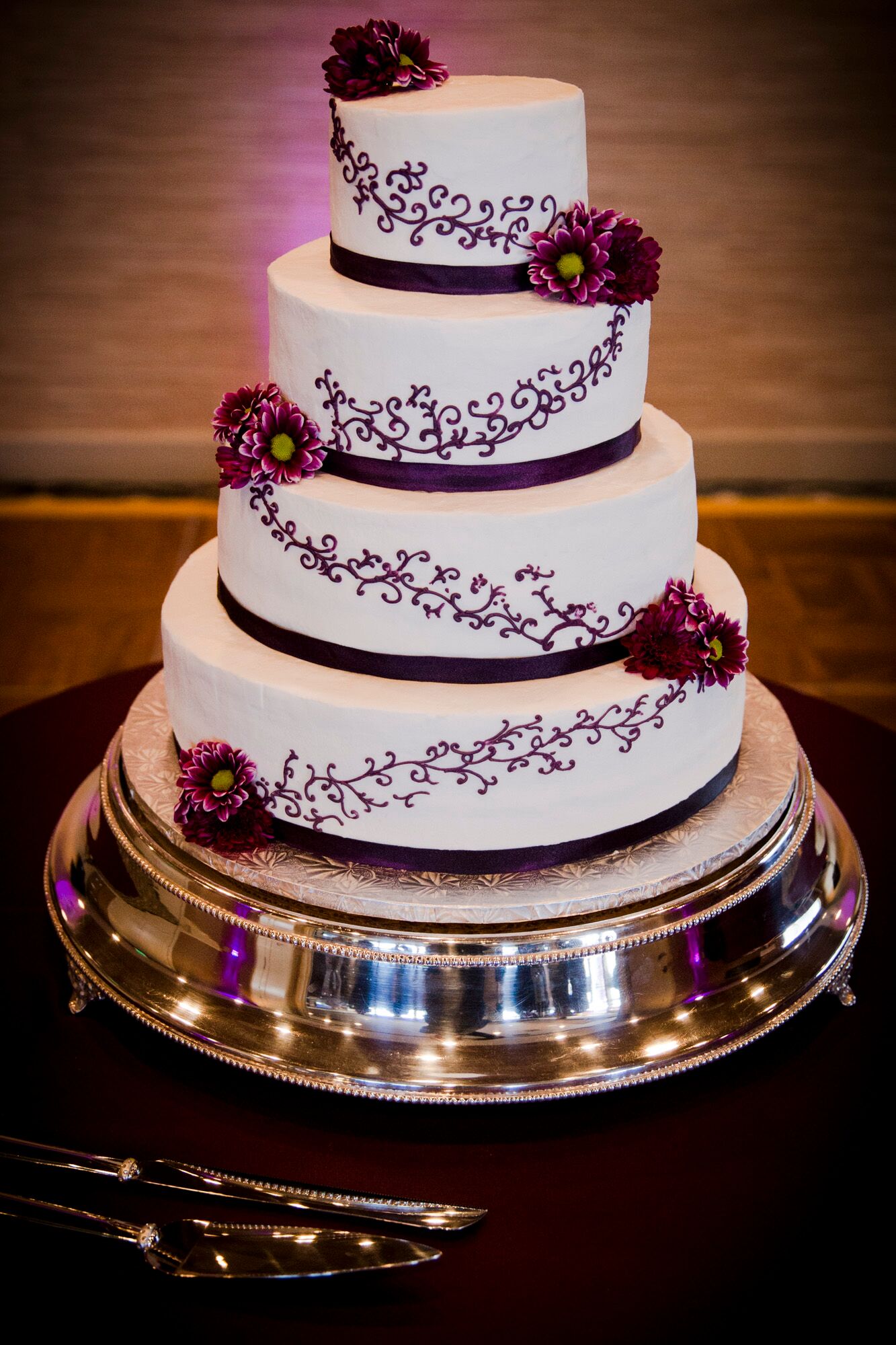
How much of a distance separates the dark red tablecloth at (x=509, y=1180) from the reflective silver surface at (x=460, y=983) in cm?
8

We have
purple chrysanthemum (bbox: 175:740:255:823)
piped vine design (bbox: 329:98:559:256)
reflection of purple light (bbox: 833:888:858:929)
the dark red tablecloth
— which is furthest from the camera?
reflection of purple light (bbox: 833:888:858:929)

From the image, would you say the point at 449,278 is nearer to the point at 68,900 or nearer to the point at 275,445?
the point at 275,445

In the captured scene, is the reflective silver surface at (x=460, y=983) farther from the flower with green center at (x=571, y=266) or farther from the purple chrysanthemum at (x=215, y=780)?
the flower with green center at (x=571, y=266)

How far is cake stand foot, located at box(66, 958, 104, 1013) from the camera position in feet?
7.21

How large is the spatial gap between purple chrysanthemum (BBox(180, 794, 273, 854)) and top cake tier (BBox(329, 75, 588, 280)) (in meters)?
0.91

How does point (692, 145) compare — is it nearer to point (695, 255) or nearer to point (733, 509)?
point (695, 255)

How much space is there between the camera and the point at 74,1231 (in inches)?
69.9

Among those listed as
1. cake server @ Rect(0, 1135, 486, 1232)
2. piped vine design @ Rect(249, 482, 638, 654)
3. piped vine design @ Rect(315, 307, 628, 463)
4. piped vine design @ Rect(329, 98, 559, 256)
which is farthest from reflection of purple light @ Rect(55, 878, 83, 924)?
piped vine design @ Rect(329, 98, 559, 256)

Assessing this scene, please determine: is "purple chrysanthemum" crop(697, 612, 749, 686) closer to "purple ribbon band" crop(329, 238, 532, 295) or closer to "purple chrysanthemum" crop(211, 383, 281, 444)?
"purple ribbon band" crop(329, 238, 532, 295)

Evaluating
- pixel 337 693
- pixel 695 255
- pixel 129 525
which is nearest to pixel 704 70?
pixel 695 255

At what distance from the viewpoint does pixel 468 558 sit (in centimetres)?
194

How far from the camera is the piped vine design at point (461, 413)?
1.92 meters

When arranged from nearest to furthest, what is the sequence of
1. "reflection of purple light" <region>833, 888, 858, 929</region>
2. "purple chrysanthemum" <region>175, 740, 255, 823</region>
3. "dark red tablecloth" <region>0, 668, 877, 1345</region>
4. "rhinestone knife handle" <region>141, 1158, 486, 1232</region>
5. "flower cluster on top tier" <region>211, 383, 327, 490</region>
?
"dark red tablecloth" <region>0, 668, 877, 1345</region>, "rhinestone knife handle" <region>141, 1158, 486, 1232</region>, "flower cluster on top tier" <region>211, 383, 327, 490</region>, "purple chrysanthemum" <region>175, 740, 255, 823</region>, "reflection of purple light" <region>833, 888, 858, 929</region>

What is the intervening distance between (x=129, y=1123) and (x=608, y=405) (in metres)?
1.38
